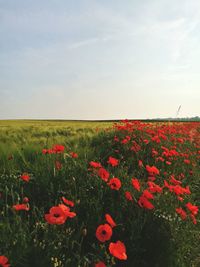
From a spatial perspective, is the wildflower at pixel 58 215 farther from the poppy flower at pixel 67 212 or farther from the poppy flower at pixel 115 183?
the poppy flower at pixel 115 183

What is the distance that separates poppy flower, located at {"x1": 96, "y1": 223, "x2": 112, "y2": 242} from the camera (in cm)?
222

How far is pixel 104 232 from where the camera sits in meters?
2.26

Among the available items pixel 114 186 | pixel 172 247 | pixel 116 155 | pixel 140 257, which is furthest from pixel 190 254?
pixel 116 155

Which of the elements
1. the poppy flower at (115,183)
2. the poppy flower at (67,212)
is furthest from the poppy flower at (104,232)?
the poppy flower at (115,183)

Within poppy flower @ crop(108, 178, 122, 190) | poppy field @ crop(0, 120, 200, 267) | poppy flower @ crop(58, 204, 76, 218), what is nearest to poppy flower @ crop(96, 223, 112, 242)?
poppy field @ crop(0, 120, 200, 267)

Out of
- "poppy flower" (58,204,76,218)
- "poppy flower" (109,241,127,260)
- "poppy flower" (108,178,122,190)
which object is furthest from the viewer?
"poppy flower" (108,178,122,190)

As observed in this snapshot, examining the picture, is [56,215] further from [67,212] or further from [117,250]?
[117,250]

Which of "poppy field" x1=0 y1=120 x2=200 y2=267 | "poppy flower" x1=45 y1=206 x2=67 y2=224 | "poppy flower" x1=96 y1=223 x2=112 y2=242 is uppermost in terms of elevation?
"poppy flower" x1=45 y1=206 x2=67 y2=224

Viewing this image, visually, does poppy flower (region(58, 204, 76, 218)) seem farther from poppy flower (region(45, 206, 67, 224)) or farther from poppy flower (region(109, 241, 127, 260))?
poppy flower (region(109, 241, 127, 260))

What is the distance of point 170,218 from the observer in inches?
131

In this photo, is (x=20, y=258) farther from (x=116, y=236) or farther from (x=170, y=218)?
(x=170, y=218)

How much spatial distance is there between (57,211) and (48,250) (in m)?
0.44

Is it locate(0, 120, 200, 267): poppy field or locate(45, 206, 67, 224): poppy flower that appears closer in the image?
locate(45, 206, 67, 224): poppy flower

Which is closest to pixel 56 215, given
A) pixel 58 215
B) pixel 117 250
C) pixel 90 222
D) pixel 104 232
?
pixel 58 215
